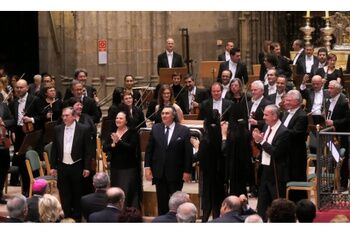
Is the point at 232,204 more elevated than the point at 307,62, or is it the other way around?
the point at 307,62

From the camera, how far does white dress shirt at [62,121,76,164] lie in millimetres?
15508

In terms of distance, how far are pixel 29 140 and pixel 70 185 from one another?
135 cm

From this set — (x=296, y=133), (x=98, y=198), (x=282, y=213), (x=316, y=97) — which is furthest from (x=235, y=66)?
(x=282, y=213)

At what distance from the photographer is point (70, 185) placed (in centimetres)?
1556

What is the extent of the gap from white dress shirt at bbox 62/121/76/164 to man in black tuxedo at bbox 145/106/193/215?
945 mm

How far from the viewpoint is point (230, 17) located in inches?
1133

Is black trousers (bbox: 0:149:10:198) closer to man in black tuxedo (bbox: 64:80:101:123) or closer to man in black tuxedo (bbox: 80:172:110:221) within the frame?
man in black tuxedo (bbox: 64:80:101:123)

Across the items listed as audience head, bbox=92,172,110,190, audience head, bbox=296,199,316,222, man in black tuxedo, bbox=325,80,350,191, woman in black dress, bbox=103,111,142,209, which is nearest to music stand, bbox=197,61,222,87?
man in black tuxedo, bbox=325,80,350,191

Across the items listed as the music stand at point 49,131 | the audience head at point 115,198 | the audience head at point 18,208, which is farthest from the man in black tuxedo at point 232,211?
the music stand at point 49,131

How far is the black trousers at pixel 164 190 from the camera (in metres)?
15.3

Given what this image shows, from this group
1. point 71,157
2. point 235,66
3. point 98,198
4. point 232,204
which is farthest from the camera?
point 235,66

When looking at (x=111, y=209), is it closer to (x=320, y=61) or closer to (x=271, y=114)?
(x=271, y=114)

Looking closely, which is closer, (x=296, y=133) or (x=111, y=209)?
(x=111, y=209)

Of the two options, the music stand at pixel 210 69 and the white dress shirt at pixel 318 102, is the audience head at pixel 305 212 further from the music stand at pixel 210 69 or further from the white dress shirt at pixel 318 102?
the music stand at pixel 210 69
